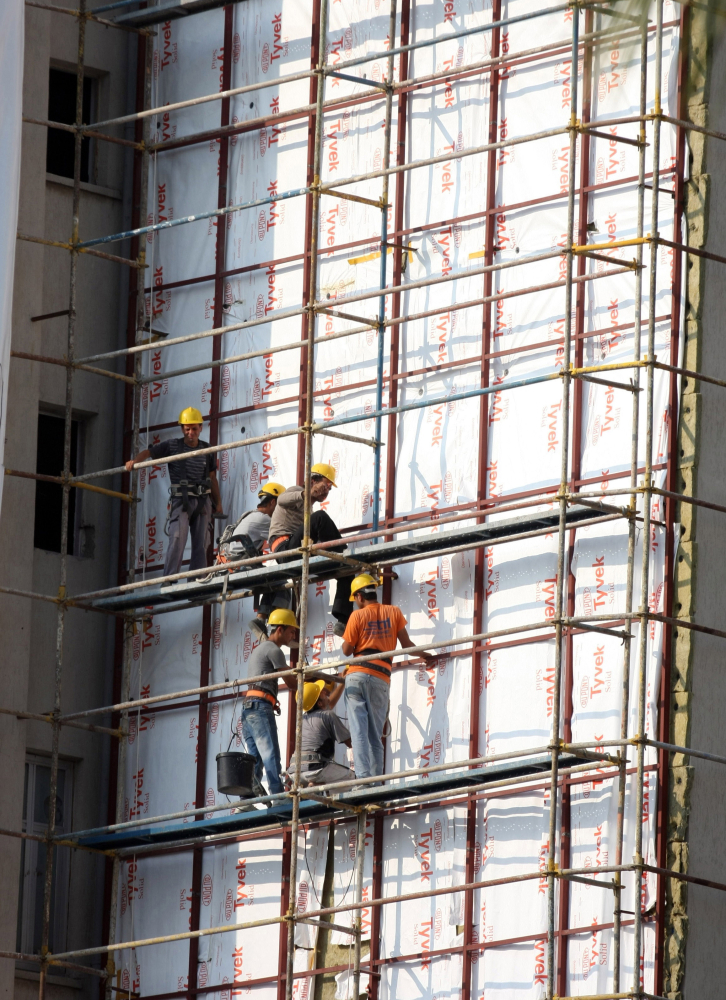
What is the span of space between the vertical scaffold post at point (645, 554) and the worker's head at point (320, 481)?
3.46m

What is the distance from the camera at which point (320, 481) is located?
1758 cm

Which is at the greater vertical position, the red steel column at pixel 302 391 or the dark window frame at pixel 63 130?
the dark window frame at pixel 63 130

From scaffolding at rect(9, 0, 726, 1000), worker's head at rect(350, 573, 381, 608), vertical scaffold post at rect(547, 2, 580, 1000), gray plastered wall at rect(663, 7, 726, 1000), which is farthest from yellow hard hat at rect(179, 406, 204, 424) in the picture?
gray plastered wall at rect(663, 7, 726, 1000)

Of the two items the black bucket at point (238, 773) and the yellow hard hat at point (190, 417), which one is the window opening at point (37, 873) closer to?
the black bucket at point (238, 773)

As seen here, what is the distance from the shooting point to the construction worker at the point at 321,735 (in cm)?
1673

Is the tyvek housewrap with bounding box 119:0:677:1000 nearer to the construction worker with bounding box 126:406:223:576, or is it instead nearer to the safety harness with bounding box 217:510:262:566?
the construction worker with bounding box 126:406:223:576

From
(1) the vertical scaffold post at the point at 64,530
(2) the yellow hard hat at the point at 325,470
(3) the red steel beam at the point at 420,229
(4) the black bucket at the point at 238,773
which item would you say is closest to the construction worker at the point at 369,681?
(4) the black bucket at the point at 238,773

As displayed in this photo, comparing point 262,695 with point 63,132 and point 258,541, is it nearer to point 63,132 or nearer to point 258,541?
point 258,541

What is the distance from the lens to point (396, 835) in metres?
17.0

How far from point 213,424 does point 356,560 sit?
3.50m

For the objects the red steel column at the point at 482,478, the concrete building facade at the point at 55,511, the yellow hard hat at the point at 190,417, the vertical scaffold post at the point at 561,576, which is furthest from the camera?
the yellow hard hat at the point at 190,417

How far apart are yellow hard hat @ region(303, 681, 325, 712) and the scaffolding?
20.0 inches

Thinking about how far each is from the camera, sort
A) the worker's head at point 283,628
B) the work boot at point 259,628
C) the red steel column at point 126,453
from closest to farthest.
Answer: the worker's head at point 283,628 → the work boot at point 259,628 → the red steel column at point 126,453

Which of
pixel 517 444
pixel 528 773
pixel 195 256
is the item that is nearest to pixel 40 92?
pixel 195 256
